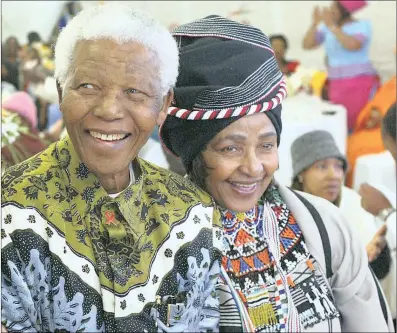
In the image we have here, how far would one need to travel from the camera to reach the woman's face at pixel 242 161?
1.70m

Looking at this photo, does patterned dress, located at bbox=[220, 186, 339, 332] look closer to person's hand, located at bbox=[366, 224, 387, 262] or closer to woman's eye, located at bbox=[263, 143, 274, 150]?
woman's eye, located at bbox=[263, 143, 274, 150]

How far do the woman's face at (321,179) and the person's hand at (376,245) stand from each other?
31cm

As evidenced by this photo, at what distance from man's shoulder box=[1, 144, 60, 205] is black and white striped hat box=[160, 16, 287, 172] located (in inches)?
15.9

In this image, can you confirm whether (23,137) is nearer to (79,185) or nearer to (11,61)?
(79,185)

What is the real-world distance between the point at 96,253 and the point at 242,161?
0.49 metres

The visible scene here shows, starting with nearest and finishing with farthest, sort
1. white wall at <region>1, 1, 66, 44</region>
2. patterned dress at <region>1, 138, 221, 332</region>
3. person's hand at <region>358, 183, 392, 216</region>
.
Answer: patterned dress at <region>1, 138, 221, 332</region>
person's hand at <region>358, 183, 392, 216</region>
white wall at <region>1, 1, 66, 44</region>

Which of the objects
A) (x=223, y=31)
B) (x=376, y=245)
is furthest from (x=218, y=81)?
(x=376, y=245)

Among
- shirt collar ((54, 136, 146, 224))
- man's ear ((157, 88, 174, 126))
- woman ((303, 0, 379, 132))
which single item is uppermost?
woman ((303, 0, 379, 132))

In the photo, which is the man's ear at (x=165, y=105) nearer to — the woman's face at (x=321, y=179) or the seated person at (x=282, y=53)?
the woman's face at (x=321, y=179)

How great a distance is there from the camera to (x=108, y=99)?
1430mm

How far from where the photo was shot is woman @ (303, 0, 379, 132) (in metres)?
3.03

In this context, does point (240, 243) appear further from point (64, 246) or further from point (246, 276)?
Result: point (64, 246)

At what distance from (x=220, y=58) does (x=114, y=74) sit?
0.38m

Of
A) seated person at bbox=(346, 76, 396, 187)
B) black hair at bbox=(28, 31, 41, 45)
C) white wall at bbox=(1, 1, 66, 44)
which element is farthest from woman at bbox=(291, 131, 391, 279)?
black hair at bbox=(28, 31, 41, 45)
